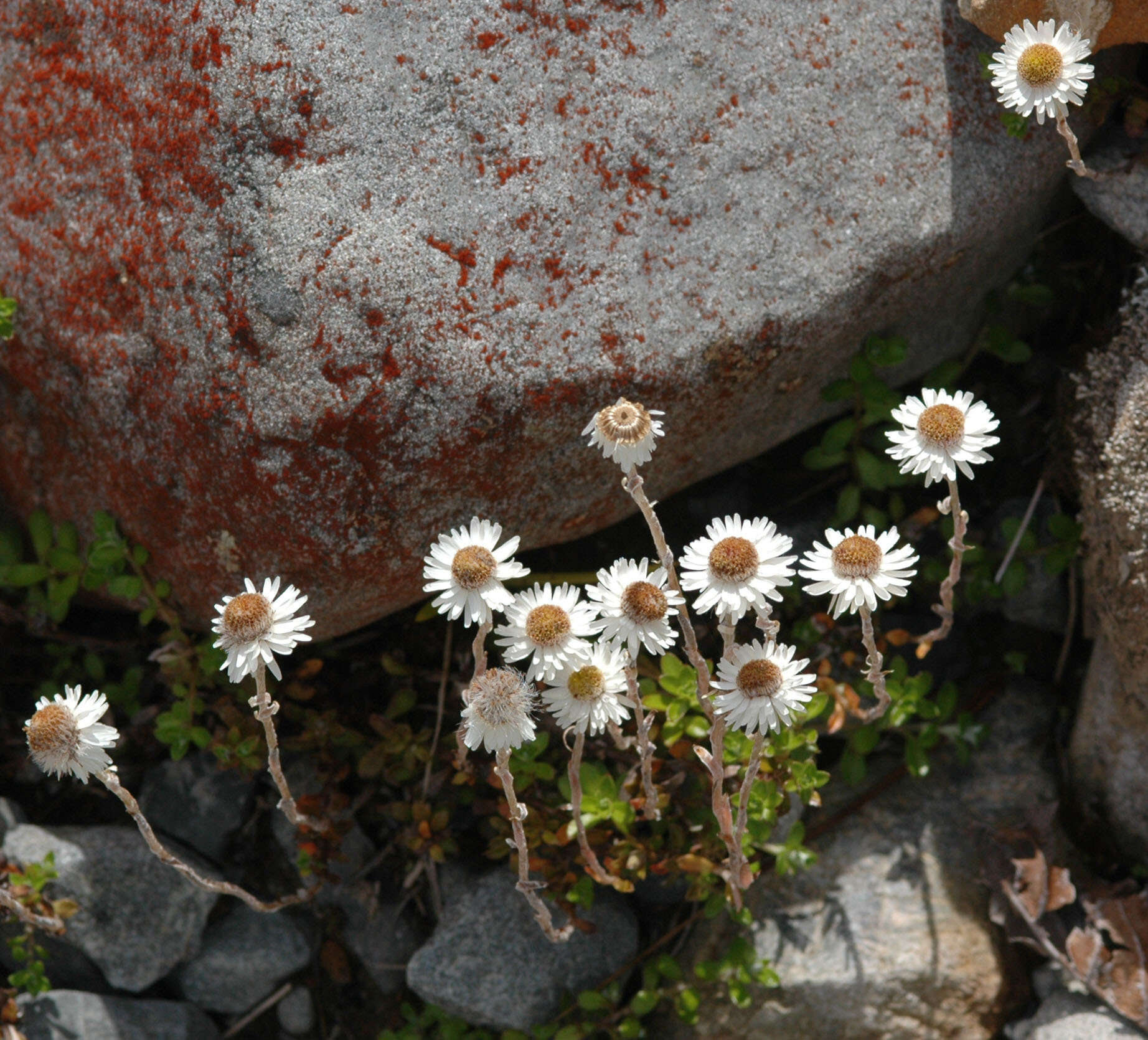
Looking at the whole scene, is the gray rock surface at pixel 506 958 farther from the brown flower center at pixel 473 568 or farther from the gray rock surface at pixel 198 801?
the brown flower center at pixel 473 568

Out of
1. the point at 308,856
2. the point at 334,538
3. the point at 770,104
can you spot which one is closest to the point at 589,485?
the point at 334,538

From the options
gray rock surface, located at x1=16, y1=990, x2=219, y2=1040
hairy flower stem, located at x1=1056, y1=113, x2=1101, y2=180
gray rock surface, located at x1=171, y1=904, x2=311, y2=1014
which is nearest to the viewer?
hairy flower stem, located at x1=1056, y1=113, x2=1101, y2=180

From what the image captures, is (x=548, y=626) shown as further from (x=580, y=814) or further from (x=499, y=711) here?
(x=580, y=814)

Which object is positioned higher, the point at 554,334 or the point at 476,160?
the point at 476,160

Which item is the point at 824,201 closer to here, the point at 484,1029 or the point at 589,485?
the point at 589,485

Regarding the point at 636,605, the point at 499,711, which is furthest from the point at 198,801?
the point at 636,605

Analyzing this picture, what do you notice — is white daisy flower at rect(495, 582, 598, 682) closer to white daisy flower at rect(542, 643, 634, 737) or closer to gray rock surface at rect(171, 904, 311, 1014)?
white daisy flower at rect(542, 643, 634, 737)

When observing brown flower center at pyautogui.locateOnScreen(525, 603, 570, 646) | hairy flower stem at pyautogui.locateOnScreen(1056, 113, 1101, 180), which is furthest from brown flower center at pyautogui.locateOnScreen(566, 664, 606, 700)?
hairy flower stem at pyautogui.locateOnScreen(1056, 113, 1101, 180)
